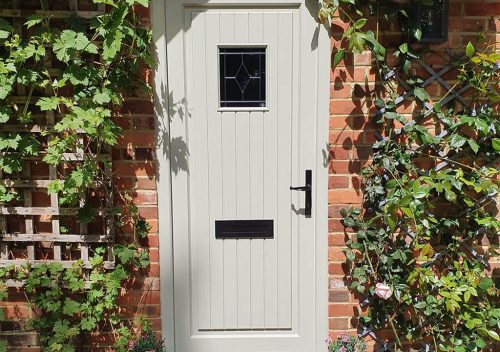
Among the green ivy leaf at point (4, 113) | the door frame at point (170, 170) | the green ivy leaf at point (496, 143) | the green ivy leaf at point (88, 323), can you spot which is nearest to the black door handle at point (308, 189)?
the door frame at point (170, 170)

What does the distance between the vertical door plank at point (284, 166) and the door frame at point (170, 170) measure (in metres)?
0.15

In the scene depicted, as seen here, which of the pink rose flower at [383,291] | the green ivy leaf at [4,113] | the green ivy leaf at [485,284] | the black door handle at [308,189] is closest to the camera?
the green ivy leaf at [4,113]

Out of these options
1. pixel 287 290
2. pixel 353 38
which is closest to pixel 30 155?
pixel 287 290

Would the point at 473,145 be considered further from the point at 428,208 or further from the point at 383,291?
the point at 383,291

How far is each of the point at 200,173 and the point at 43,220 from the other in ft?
3.02

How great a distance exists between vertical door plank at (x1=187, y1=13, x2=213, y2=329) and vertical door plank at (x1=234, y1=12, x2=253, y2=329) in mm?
182

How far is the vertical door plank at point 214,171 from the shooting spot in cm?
262

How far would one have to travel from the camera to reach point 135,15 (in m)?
2.50

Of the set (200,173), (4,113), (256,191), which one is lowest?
(256,191)

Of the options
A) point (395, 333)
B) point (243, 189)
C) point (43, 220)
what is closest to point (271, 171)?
point (243, 189)

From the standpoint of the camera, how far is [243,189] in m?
2.72

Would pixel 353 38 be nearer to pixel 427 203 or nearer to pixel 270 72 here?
pixel 270 72

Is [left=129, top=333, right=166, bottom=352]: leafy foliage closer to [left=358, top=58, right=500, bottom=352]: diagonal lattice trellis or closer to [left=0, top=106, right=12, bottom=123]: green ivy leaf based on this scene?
[left=0, top=106, right=12, bottom=123]: green ivy leaf

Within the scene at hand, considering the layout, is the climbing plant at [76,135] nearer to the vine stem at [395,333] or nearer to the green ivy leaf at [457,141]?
the vine stem at [395,333]
